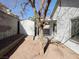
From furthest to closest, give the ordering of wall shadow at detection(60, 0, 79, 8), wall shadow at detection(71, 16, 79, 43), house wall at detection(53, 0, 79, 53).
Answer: wall shadow at detection(60, 0, 79, 8) < house wall at detection(53, 0, 79, 53) < wall shadow at detection(71, 16, 79, 43)

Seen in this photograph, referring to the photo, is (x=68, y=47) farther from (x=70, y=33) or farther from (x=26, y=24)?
(x=26, y=24)

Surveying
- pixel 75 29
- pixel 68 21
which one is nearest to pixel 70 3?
pixel 68 21

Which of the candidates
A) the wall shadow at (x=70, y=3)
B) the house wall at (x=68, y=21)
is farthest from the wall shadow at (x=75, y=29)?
the wall shadow at (x=70, y=3)

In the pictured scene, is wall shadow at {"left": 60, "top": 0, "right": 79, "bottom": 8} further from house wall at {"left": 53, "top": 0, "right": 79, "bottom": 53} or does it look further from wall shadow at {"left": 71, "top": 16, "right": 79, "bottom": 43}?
wall shadow at {"left": 71, "top": 16, "right": 79, "bottom": 43}

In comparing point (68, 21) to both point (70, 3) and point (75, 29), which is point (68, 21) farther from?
point (70, 3)

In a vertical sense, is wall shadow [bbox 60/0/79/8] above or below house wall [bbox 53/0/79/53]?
above

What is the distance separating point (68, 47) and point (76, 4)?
3.41 metres

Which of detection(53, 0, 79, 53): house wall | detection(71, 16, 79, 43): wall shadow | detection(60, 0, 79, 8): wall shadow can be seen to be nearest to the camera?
detection(71, 16, 79, 43): wall shadow

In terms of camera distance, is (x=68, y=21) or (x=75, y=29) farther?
(x=68, y=21)

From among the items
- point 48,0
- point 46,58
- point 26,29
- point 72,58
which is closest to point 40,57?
point 46,58

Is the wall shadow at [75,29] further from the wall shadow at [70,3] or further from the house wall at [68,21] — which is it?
the wall shadow at [70,3]

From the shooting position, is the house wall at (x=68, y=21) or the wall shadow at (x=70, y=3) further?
the wall shadow at (x=70, y=3)

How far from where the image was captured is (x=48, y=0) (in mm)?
11227

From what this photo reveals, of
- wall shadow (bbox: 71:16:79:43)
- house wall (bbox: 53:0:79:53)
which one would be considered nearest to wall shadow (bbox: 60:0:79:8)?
house wall (bbox: 53:0:79:53)
